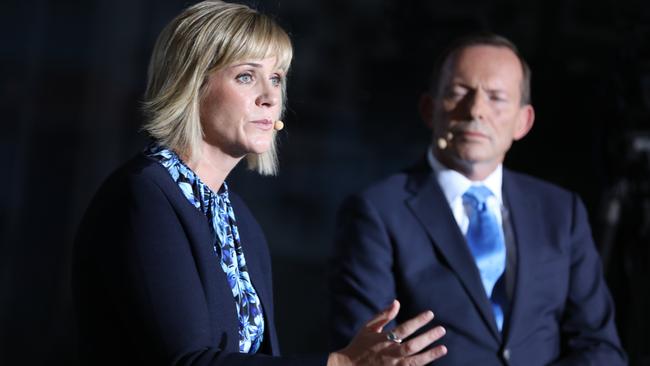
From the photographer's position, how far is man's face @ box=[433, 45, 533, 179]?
2.06 m

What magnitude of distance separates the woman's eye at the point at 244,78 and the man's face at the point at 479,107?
2.34 ft

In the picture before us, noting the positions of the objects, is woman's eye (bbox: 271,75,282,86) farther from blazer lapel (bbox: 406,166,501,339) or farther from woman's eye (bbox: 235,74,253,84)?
blazer lapel (bbox: 406,166,501,339)

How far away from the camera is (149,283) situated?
128 cm

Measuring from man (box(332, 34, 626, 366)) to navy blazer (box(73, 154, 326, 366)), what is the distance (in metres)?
0.69

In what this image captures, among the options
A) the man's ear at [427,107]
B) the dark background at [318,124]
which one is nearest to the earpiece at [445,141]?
the man's ear at [427,107]

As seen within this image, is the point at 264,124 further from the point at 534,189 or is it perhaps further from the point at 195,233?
the point at 534,189

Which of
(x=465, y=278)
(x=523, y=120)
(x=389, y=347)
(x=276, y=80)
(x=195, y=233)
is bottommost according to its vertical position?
(x=465, y=278)

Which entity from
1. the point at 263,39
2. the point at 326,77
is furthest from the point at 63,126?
the point at 263,39

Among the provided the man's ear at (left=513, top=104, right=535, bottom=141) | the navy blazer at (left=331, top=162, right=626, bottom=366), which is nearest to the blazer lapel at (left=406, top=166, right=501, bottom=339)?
the navy blazer at (left=331, top=162, right=626, bottom=366)

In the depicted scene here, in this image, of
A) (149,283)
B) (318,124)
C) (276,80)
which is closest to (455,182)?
(276,80)

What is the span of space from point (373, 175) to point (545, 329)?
59.6 inches

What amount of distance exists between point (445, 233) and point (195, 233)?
2.75ft

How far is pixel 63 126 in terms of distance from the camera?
10.2 feet

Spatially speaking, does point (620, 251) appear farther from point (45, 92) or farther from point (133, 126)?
point (45, 92)
